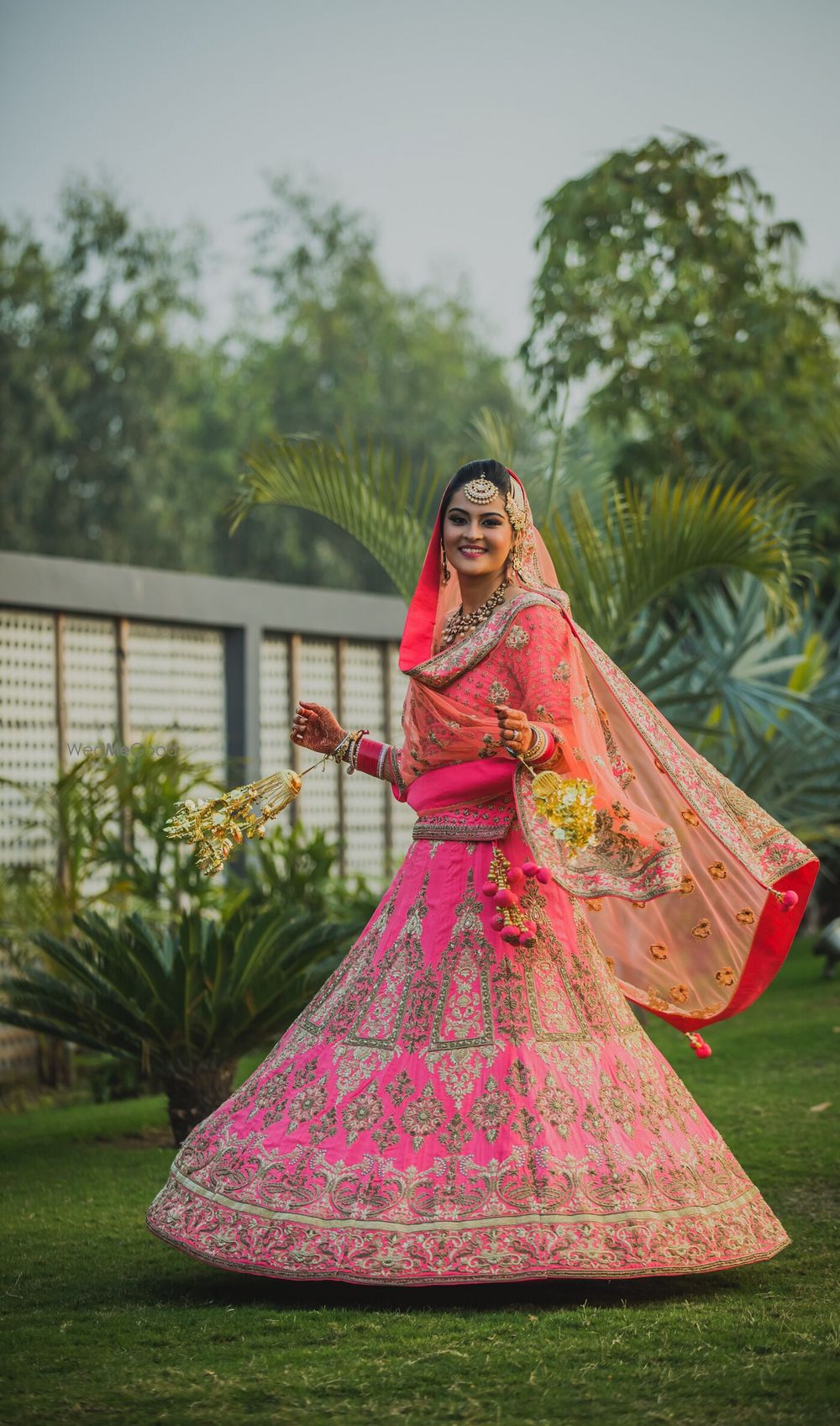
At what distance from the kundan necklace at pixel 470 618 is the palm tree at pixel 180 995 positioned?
2.06 metres

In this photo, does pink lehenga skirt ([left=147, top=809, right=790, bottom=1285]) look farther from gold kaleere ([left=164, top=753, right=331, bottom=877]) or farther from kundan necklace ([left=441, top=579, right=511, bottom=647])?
kundan necklace ([left=441, top=579, right=511, bottom=647])

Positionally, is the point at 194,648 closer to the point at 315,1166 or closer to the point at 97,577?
the point at 97,577

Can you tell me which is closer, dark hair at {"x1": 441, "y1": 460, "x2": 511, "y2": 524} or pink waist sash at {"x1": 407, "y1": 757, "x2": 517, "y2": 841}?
pink waist sash at {"x1": 407, "y1": 757, "x2": 517, "y2": 841}

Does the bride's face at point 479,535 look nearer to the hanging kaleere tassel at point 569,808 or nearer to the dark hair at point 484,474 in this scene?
the dark hair at point 484,474

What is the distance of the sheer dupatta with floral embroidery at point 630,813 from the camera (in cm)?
378

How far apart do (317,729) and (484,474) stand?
0.85 metres

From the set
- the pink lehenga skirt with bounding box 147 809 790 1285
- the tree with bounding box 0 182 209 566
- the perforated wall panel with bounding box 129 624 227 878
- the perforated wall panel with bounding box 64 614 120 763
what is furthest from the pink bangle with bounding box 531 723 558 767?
the tree with bounding box 0 182 209 566

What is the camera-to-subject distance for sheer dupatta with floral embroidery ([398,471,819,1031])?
3.78 meters

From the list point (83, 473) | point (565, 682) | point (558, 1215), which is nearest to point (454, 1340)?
point (558, 1215)

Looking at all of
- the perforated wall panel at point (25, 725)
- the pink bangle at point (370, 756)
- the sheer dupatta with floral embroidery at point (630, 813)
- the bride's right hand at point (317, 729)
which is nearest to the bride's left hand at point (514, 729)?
the sheer dupatta with floral embroidery at point (630, 813)

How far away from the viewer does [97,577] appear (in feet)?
29.0

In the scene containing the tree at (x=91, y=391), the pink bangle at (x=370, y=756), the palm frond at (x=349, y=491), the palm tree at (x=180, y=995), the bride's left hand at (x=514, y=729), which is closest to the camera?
the bride's left hand at (x=514, y=729)

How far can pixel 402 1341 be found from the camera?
10.7 ft

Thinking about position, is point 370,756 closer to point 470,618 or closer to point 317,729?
point 317,729
